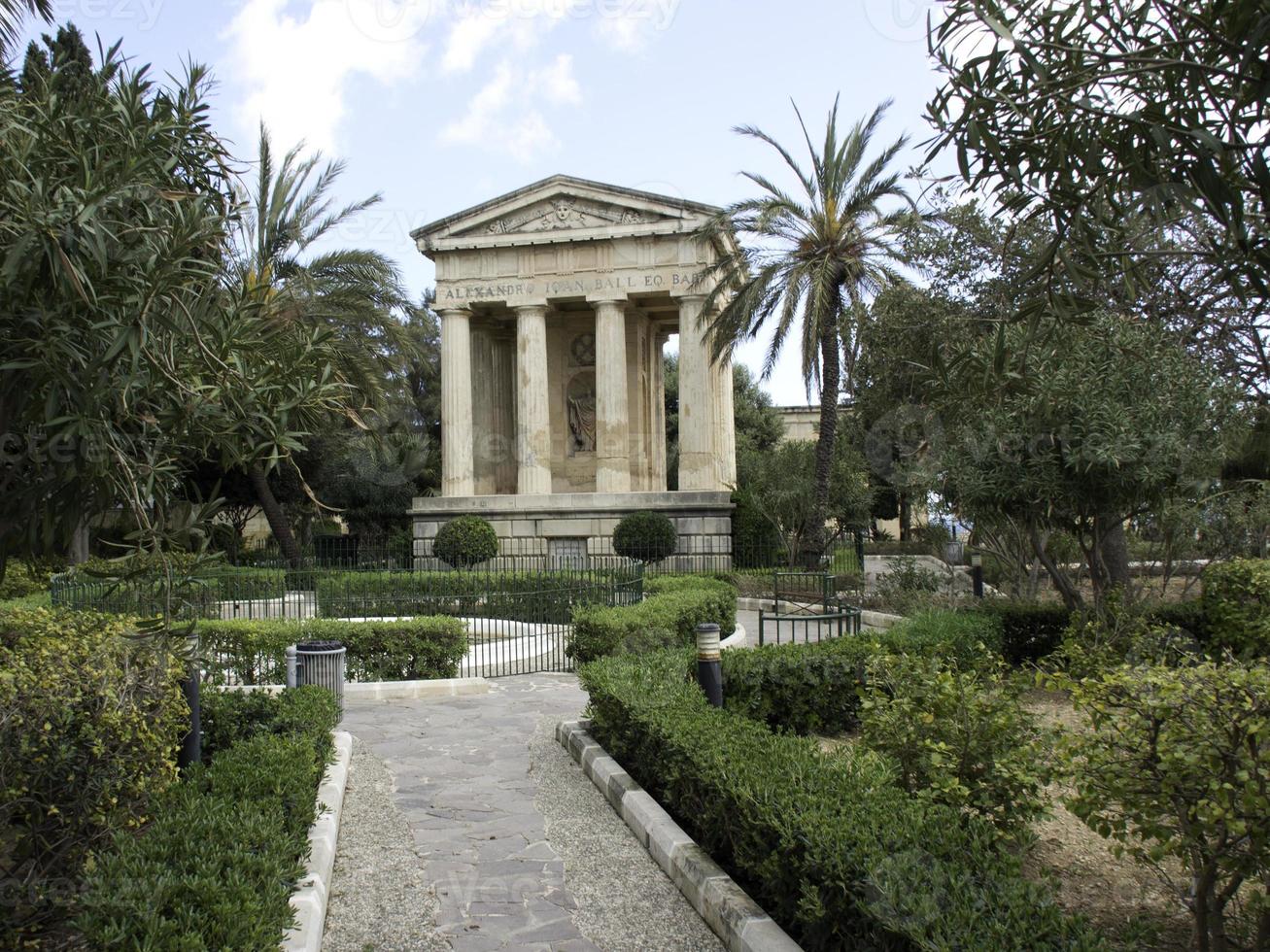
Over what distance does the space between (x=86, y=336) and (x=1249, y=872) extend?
4567 millimetres

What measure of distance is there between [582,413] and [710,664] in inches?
953

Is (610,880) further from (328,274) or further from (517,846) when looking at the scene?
(328,274)

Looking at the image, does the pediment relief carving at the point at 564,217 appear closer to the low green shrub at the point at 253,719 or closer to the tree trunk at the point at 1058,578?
the tree trunk at the point at 1058,578

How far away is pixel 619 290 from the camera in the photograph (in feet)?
95.4

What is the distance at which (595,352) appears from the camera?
104 feet

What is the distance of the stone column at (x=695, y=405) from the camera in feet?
93.8

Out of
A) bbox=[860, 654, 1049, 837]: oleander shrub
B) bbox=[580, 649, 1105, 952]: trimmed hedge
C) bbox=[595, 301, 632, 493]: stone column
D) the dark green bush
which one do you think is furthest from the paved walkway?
bbox=[595, 301, 632, 493]: stone column

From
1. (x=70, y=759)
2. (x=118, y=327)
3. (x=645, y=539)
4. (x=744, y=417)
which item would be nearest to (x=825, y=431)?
(x=645, y=539)

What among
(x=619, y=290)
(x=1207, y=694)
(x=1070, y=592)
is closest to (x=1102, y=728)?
(x=1207, y=694)

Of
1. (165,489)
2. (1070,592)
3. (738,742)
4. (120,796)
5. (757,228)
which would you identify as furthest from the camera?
(757,228)

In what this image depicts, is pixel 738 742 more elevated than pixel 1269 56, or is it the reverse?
pixel 1269 56

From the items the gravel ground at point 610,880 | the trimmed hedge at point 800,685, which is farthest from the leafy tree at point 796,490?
the gravel ground at point 610,880

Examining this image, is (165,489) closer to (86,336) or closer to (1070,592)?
(86,336)

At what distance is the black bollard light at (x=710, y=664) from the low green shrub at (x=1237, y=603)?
6336mm
